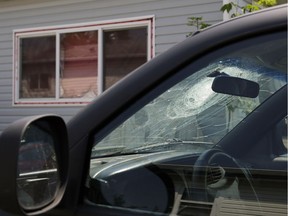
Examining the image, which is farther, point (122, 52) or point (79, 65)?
point (79, 65)

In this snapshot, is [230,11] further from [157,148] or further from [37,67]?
[157,148]

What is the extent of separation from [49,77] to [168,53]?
7017mm

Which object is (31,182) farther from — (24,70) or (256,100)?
(24,70)

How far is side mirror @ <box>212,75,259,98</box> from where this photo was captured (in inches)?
61.0

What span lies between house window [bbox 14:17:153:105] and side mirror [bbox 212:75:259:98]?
562cm

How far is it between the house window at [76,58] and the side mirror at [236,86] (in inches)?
221

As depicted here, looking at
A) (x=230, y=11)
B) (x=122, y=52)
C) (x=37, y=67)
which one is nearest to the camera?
(x=230, y=11)

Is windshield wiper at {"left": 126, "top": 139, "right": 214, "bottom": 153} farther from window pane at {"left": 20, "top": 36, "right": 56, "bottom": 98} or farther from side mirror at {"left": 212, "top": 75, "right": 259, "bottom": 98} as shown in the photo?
window pane at {"left": 20, "top": 36, "right": 56, "bottom": 98}

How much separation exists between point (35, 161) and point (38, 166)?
0.02 meters

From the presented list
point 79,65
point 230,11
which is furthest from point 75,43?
point 230,11

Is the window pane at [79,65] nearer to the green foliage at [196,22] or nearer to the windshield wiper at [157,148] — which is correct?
the green foliage at [196,22]

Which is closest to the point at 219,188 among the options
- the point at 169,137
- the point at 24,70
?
the point at 169,137

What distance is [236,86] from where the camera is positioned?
1569 mm

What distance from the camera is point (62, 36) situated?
802cm
